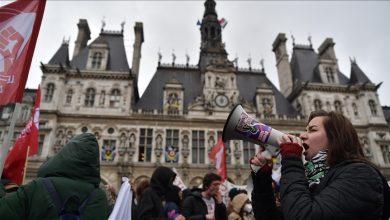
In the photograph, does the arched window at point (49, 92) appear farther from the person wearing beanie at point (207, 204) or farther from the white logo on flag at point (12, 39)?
the person wearing beanie at point (207, 204)

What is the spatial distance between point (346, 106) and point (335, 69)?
4.51 m

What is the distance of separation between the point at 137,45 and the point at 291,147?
27074 mm

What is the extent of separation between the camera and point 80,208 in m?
2.43

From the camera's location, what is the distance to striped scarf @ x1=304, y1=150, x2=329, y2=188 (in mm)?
2103

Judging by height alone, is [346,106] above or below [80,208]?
above

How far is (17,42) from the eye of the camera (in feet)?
16.0

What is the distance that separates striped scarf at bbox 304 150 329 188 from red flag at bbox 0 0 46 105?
181 inches

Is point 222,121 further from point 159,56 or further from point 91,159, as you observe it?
point 91,159

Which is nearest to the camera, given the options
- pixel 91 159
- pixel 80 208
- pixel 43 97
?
pixel 80 208

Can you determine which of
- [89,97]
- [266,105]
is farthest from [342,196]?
[266,105]

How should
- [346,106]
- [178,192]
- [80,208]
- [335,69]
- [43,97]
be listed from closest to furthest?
1. [80,208]
2. [178,192]
3. [43,97]
4. [346,106]
5. [335,69]

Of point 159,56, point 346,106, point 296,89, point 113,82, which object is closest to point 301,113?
point 296,89

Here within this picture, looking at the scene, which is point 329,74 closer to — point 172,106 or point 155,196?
point 172,106

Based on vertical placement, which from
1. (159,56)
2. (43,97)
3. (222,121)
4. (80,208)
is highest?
(159,56)
